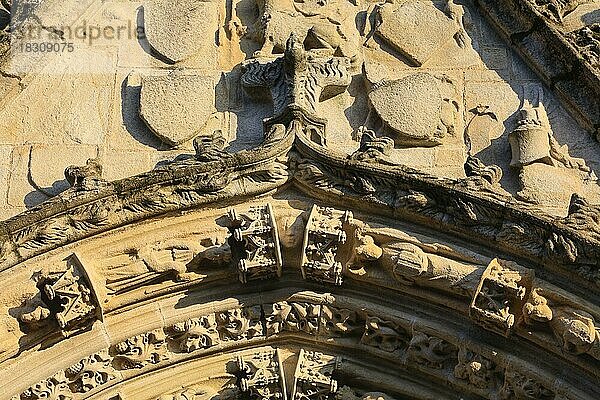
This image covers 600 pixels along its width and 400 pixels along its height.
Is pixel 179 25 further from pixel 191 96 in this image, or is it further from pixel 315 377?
pixel 315 377

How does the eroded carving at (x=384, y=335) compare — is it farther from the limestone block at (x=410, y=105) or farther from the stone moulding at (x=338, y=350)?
the limestone block at (x=410, y=105)

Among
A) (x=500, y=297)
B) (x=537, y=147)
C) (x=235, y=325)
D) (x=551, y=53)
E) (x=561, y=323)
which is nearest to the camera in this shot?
(x=561, y=323)

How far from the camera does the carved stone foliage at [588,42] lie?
10.2m

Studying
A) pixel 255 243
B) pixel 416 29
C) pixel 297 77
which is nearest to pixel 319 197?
pixel 255 243

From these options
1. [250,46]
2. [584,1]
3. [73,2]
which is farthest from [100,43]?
[584,1]

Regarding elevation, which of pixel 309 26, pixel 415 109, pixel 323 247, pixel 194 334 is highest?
pixel 309 26

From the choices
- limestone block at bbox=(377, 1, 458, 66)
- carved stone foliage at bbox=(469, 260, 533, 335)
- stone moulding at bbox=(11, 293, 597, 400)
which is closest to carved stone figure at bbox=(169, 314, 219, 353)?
stone moulding at bbox=(11, 293, 597, 400)

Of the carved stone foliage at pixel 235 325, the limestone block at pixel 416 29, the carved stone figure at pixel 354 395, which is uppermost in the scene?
the limestone block at pixel 416 29

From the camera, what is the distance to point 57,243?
922 centimetres

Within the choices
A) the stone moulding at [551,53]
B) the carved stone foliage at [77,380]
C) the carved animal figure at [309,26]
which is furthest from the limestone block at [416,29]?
the carved stone foliage at [77,380]

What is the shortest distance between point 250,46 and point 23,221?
2.39 metres

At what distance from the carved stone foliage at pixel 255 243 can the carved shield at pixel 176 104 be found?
868mm

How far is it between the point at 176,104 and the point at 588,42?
300cm

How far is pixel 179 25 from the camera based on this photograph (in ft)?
34.8
